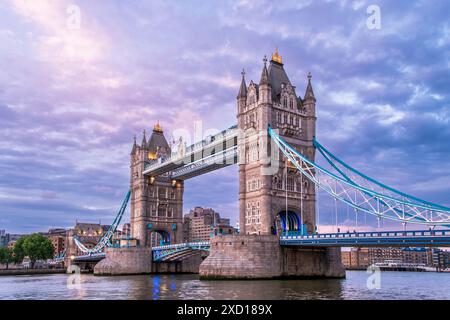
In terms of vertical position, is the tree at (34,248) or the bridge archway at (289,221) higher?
the bridge archway at (289,221)

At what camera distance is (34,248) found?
112688 millimetres

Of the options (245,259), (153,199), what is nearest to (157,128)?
(153,199)

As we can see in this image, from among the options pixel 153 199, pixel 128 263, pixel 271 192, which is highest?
pixel 153 199

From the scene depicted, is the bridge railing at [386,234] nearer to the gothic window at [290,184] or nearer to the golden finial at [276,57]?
the gothic window at [290,184]

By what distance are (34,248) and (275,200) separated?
245ft

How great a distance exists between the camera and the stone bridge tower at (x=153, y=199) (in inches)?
3516

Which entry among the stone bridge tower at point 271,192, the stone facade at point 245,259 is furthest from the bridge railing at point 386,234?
the stone bridge tower at point 271,192

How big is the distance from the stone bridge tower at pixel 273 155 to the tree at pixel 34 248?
70130 mm

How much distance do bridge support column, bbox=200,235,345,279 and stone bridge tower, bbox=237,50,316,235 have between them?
436 centimetres

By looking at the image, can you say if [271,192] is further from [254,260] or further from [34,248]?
[34,248]

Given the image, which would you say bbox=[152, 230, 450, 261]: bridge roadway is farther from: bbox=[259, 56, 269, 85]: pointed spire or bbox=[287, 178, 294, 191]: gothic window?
bbox=[259, 56, 269, 85]: pointed spire

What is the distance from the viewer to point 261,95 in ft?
194
